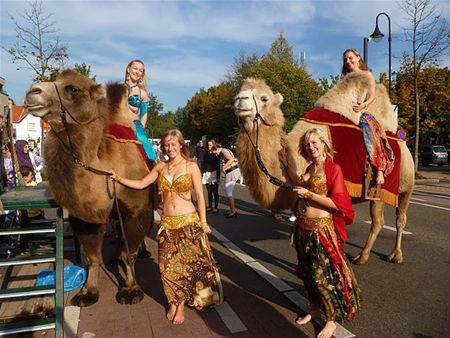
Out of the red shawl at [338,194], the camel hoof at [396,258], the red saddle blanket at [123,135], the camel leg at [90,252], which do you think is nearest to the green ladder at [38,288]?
A: the camel leg at [90,252]

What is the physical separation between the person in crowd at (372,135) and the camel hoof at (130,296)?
11.0ft

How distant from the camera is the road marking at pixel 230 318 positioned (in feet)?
12.6

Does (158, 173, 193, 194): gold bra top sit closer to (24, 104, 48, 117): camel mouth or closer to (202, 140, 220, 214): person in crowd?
(24, 104, 48, 117): camel mouth

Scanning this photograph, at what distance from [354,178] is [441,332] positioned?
6.68 ft

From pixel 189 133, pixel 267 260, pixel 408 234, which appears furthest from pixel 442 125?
pixel 189 133

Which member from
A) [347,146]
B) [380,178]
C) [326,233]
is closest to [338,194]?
[326,233]

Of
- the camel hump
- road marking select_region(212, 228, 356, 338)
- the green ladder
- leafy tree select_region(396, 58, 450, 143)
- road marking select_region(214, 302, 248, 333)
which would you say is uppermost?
leafy tree select_region(396, 58, 450, 143)

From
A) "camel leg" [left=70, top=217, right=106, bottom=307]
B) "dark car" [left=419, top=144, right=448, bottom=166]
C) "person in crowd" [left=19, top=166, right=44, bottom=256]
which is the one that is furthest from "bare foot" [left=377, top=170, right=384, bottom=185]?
"dark car" [left=419, top=144, right=448, bottom=166]

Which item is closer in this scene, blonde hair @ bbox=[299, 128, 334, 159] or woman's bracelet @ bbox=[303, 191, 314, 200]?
woman's bracelet @ bbox=[303, 191, 314, 200]

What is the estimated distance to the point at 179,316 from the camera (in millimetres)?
4012

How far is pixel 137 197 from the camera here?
4.66 m

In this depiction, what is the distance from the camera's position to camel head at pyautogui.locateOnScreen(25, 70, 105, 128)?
3605 mm

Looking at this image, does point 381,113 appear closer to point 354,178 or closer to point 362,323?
point 354,178

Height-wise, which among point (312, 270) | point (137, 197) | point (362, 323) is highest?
point (137, 197)
